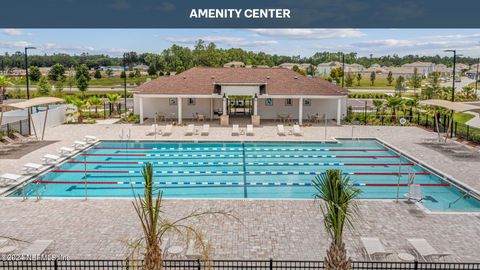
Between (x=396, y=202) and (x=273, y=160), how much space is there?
8941 mm

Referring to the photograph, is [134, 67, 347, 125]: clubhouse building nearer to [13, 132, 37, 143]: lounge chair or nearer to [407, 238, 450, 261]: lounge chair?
[13, 132, 37, 143]: lounge chair

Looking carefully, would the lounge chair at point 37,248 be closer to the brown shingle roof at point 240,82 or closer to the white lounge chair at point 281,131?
the white lounge chair at point 281,131

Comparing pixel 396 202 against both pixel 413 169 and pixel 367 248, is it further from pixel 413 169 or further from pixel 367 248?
pixel 413 169

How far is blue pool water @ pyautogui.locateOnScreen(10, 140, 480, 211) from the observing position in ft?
56.7

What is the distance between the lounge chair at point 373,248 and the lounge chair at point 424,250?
0.71 meters

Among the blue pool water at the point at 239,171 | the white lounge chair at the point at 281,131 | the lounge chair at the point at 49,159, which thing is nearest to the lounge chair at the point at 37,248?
the blue pool water at the point at 239,171

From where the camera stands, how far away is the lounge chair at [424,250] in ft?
34.1

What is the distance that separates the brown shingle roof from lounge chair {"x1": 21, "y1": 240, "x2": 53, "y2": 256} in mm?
22987

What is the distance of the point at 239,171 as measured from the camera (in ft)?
68.8

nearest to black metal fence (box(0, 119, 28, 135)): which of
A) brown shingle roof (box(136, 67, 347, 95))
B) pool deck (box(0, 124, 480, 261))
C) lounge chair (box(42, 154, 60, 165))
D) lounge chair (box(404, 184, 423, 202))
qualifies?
lounge chair (box(42, 154, 60, 165))
